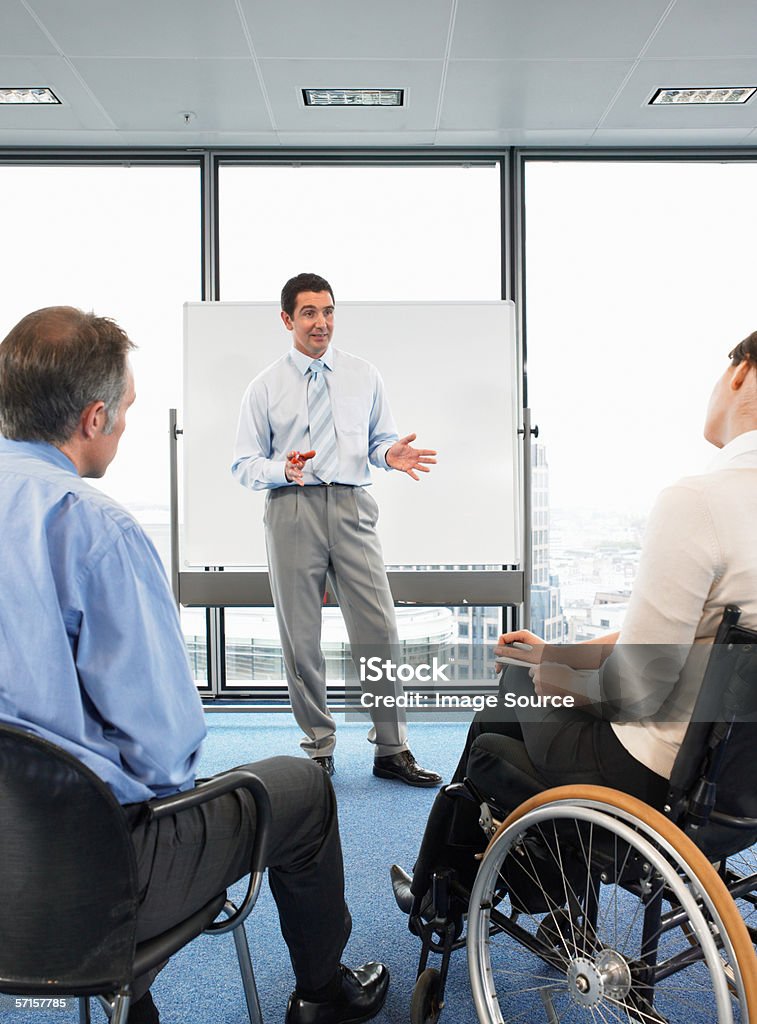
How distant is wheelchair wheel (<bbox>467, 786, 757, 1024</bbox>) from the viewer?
0.94 meters

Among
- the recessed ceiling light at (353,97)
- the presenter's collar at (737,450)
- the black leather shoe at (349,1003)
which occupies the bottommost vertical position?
the black leather shoe at (349,1003)

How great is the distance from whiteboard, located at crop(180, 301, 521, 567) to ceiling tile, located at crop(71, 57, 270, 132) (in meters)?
0.80

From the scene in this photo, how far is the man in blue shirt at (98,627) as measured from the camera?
93cm

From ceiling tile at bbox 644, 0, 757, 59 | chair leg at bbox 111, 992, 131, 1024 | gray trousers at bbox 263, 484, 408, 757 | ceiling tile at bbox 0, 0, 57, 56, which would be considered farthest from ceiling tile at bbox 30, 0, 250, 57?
chair leg at bbox 111, 992, 131, 1024

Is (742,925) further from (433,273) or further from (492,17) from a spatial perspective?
(433,273)

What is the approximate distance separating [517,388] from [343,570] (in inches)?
56.5

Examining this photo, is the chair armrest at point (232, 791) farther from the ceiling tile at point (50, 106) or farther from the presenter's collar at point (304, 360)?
the ceiling tile at point (50, 106)

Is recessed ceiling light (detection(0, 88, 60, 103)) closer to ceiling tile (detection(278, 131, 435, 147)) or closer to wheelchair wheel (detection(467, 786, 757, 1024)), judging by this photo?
ceiling tile (detection(278, 131, 435, 147))

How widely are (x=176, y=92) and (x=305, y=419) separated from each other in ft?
4.96

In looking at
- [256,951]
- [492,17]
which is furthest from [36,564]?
[492,17]

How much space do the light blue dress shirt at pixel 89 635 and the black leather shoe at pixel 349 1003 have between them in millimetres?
628

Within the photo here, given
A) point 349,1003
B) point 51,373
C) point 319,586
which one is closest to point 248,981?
point 349,1003

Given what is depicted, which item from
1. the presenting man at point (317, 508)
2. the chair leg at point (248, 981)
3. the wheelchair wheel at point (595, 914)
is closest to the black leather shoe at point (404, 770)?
the presenting man at point (317, 508)

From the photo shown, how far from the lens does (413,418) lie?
3.51 metres
